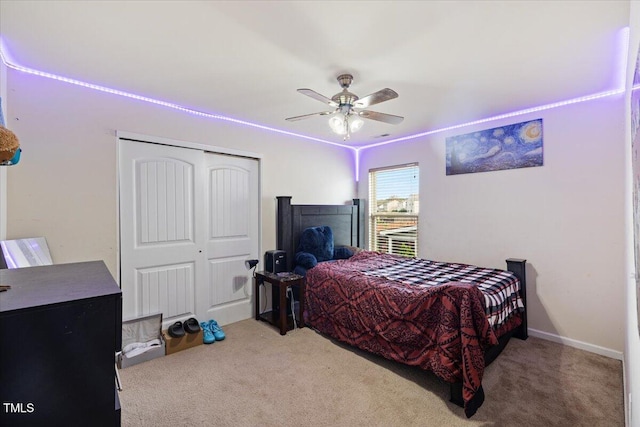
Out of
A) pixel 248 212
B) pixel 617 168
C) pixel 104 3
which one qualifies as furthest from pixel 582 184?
pixel 104 3

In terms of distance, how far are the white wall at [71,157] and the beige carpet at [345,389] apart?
122 cm

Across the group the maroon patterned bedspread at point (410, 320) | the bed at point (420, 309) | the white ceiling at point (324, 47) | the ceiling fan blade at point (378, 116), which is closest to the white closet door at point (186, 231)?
the bed at point (420, 309)

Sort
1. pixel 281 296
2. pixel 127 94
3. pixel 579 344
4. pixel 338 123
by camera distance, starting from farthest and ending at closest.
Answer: pixel 281 296 → pixel 579 344 → pixel 127 94 → pixel 338 123

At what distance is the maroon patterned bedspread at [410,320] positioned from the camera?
6.64ft

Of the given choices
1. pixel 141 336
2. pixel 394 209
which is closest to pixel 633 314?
pixel 394 209

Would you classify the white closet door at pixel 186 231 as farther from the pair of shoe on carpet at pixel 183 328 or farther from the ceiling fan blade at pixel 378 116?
the ceiling fan blade at pixel 378 116

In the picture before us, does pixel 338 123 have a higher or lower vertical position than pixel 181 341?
higher

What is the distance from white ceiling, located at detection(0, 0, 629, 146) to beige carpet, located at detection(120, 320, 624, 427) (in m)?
2.40

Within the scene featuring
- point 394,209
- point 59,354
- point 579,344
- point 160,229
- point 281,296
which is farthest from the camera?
point 394,209

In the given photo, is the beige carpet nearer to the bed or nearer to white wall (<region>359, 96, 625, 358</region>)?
the bed

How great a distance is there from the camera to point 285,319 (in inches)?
125

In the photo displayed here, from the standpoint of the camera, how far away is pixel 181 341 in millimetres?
2824

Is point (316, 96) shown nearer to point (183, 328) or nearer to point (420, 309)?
point (420, 309)

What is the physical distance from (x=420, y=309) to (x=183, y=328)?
2275 millimetres
